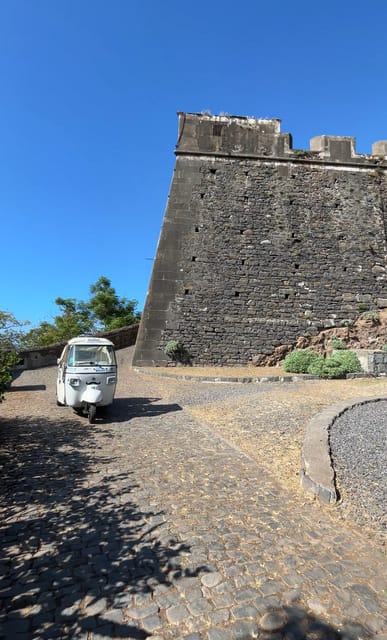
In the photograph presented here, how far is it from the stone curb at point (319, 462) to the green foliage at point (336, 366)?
5.09m

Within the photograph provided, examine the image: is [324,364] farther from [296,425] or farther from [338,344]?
[296,425]

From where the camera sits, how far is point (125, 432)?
18.0ft

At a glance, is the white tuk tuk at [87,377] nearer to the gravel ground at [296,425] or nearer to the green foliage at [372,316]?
the gravel ground at [296,425]

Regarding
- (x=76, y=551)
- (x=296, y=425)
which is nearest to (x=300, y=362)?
(x=296, y=425)

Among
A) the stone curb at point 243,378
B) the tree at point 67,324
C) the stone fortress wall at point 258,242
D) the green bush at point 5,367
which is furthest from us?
the tree at point 67,324

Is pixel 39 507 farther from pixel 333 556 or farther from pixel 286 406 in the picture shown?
pixel 286 406

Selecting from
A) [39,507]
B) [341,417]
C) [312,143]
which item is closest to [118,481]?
[39,507]

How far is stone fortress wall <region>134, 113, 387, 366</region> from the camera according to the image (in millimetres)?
13852

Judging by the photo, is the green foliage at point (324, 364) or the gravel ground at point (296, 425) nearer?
the gravel ground at point (296, 425)

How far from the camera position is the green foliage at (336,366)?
10344 mm

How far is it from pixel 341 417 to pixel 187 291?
9.11m

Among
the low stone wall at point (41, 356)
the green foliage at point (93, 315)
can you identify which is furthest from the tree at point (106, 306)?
the low stone wall at point (41, 356)

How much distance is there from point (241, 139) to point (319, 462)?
1492 centimetres

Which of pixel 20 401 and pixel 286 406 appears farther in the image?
pixel 20 401
